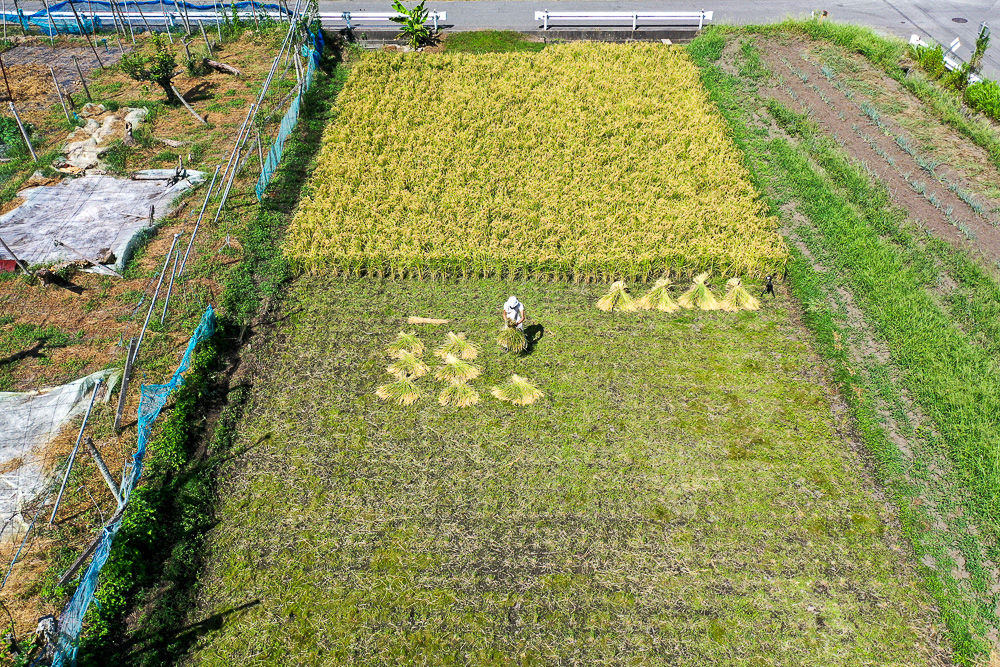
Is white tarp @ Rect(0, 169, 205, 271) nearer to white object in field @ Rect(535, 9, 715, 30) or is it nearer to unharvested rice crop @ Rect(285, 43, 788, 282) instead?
unharvested rice crop @ Rect(285, 43, 788, 282)

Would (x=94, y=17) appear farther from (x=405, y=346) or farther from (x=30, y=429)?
(x=405, y=346)

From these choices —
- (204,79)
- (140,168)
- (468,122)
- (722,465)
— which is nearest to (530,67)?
(468,122)

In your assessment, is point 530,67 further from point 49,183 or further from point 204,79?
point 49,183

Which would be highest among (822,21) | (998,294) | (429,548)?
(822,21)

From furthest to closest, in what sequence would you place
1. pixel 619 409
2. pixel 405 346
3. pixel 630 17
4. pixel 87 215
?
pixel 630 17, pixel 87 215, pixel 405 346, pixel 619 409

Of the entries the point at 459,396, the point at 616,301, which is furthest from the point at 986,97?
the point at 459,396
